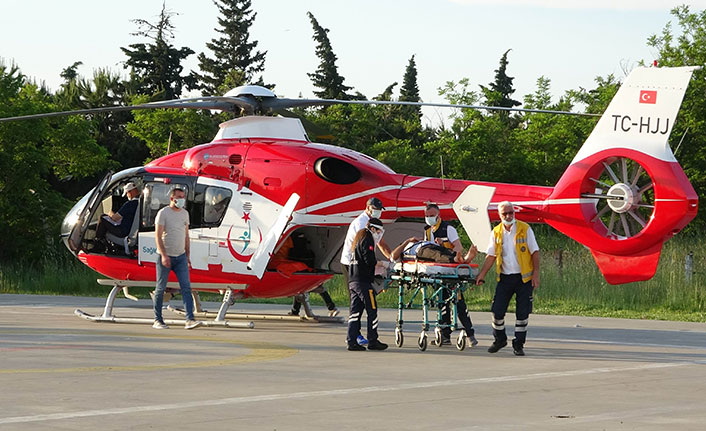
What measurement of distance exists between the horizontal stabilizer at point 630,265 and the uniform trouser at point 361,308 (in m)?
3.38

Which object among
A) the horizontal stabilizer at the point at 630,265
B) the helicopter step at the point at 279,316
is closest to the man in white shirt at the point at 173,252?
the helicopter step at the point at 279,316

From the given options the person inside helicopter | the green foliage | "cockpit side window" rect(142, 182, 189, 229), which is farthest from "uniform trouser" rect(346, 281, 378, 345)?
the green foliage

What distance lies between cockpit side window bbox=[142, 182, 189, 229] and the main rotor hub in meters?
7.37

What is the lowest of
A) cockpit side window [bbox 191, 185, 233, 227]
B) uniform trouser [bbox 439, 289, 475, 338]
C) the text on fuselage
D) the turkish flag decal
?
uniform trouser [bbox 439, 289, 475, 338]

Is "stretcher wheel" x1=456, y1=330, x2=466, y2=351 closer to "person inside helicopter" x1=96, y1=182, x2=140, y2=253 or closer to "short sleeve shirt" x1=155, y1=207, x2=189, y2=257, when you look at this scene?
"short sleeve shirt" x1=155, y1=207, x2=189, y2=257

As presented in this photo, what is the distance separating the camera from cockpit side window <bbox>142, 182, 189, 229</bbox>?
58.2 ft

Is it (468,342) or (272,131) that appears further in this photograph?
(272,131)

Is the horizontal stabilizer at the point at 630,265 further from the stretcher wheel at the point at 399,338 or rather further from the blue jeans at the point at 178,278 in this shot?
the blue jeans at the point at 178,278

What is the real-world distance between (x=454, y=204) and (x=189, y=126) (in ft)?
106

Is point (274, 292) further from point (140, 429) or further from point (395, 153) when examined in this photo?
point (395, 153)

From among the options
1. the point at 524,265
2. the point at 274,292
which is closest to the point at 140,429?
the point at 524,265

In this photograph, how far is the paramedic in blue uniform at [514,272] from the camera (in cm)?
1378

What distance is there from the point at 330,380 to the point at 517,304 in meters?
3.83

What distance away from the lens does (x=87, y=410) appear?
344 inches
